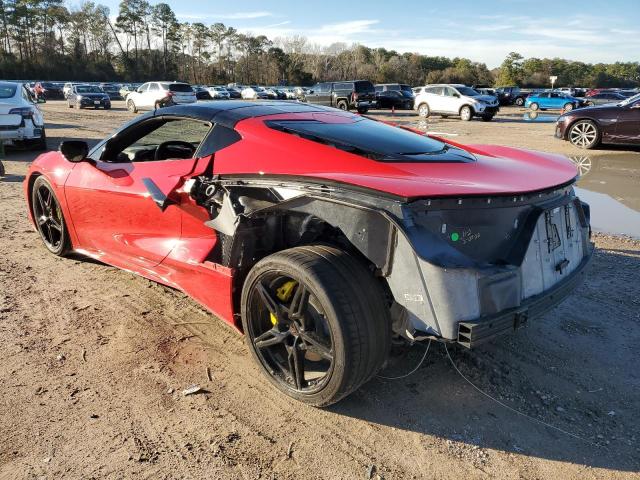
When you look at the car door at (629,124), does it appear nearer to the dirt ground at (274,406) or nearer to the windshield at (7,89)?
the dirt ground at (274,406)

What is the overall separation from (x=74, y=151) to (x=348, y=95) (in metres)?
26.3

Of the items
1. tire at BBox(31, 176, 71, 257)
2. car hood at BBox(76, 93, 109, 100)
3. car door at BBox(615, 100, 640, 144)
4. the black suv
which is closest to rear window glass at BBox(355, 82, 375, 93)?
the black suv

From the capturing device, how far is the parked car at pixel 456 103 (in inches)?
976

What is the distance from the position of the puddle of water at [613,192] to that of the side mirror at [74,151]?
4.19 metres

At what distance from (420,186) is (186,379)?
5.62 feet

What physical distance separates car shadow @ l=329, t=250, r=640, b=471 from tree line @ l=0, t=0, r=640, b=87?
81374 mm

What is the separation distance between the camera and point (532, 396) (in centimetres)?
274

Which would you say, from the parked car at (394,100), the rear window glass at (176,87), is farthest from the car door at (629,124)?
the rear window glass at (176,87)

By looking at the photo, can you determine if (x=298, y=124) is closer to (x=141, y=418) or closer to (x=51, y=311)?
(x=141, y=418)

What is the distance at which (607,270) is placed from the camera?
4566 millimetres

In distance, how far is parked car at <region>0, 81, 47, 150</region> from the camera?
10.8m

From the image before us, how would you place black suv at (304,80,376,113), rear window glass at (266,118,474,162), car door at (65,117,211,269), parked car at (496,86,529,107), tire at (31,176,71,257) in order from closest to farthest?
1. rear window glass at (266,118,474,162)
2. car door at (65,117,211,269)
3. tire at (31,176,71,257)
4. black suv at (304,80,376,113)
5. parked car at (496,86,529,107)

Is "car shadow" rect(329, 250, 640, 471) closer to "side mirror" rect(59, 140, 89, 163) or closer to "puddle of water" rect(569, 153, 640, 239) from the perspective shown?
"puddle of water" rect(569, 153, 640, 239)

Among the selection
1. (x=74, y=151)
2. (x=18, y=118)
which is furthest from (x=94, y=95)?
(x=74, y=151)
